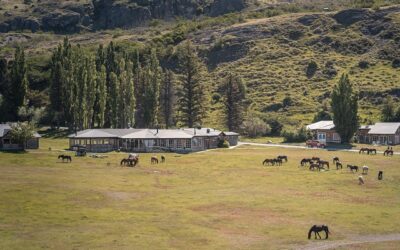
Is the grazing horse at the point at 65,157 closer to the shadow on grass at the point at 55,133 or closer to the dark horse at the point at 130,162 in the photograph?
the dark horse at the point at 130,162

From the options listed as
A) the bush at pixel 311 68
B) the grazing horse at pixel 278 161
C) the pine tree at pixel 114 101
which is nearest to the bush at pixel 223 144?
the pine tree at pixel 114 101

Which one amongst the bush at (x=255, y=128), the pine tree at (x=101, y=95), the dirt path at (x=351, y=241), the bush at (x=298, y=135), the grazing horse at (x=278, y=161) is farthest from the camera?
the bush at (x=255, y=128)

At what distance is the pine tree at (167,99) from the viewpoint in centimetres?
13812

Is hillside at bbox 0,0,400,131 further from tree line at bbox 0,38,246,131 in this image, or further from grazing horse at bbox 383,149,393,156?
grazing horse at bbox 383,149,393,156

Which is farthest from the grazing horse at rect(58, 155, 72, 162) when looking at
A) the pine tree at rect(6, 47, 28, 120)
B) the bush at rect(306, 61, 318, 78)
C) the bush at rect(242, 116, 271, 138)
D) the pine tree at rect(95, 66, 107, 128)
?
the bush at rect(306, 61, 318, 78)

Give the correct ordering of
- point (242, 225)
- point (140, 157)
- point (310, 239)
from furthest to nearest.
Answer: point (140, 157) < point (242, 225) < point (310, 239)

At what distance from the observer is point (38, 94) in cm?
15600

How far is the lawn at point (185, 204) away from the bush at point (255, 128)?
48.0 metres

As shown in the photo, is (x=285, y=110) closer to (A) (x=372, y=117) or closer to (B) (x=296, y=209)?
(A) (x=372, y=117)

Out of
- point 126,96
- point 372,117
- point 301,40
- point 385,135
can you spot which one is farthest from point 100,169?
point 301,40

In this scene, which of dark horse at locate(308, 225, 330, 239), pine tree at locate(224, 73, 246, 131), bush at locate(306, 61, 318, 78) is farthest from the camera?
bush at locate(306, 61, 318, 78)

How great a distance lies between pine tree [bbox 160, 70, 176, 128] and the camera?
13812 centimetres

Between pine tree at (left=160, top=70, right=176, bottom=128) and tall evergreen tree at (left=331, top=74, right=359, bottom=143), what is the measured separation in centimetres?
3913

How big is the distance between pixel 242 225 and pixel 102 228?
10.6 m
